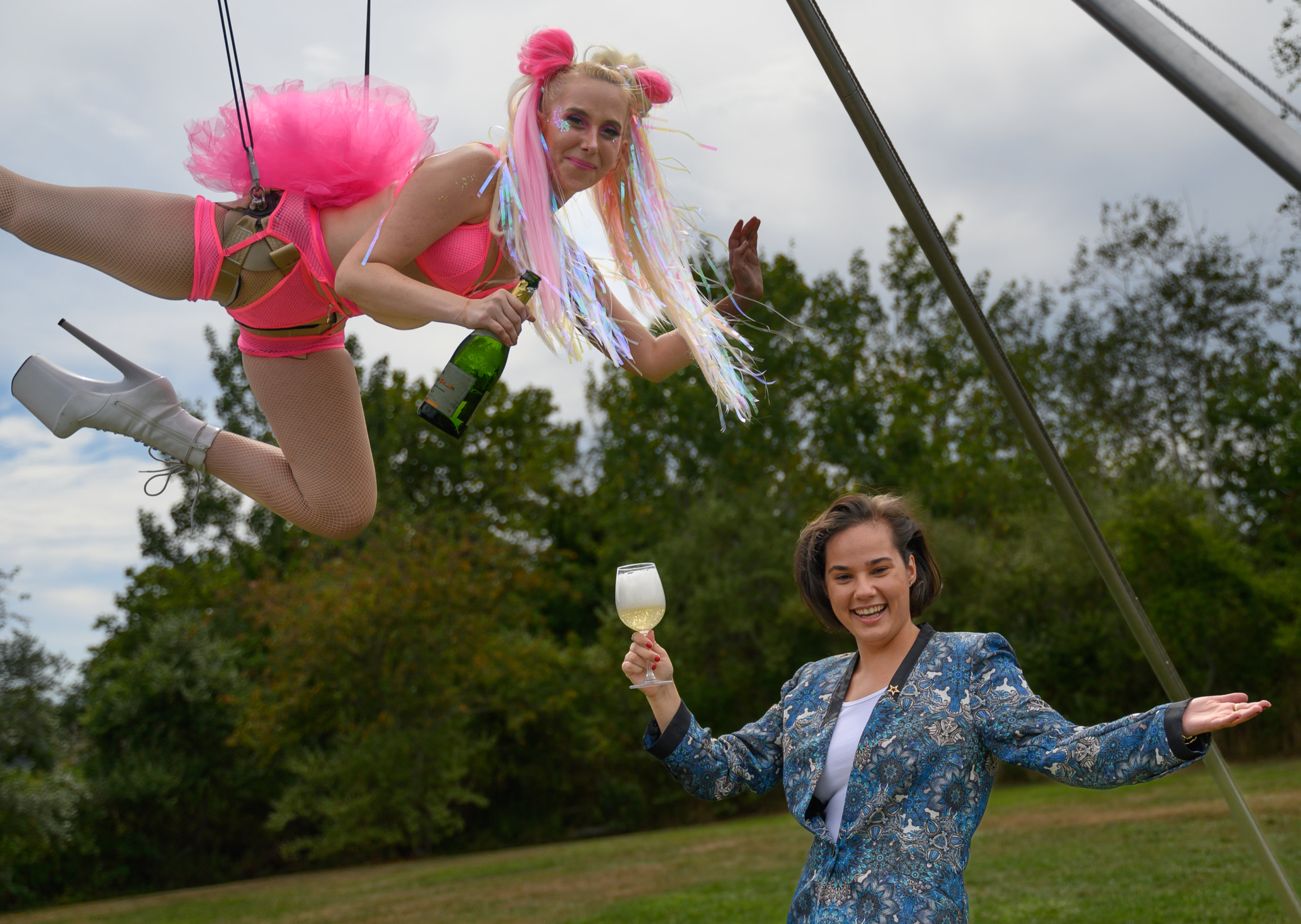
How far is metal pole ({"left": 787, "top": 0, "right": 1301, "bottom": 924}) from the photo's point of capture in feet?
7.65

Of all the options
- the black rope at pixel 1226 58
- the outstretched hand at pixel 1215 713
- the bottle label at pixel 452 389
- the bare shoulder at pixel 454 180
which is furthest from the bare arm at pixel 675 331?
the outstretched hand at pixel 1215 713

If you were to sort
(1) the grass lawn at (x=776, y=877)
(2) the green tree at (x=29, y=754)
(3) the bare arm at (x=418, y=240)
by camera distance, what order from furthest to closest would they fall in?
1. (2) the green tree at (x=29, y=754)
2. (1) the grass lawn at (x=776, y=877)
3. (3) the bare arm at (x=418, y=240)

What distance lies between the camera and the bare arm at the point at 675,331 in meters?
2.55

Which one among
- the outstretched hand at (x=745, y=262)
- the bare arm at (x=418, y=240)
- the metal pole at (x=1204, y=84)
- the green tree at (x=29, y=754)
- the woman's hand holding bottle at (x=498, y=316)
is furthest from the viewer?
the green tree at (x=29, y=754)

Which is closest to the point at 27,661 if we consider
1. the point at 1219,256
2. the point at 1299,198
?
the point at 1299,198

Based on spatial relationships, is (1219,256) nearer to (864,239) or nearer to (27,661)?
(864,239)

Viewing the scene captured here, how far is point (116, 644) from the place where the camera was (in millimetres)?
22953

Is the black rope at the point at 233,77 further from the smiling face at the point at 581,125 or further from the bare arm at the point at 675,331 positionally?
the bare arm at the point at 675,331

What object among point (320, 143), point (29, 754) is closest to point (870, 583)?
point (320, 143)

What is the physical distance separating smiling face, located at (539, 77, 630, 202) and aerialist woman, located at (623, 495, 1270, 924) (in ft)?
2.99

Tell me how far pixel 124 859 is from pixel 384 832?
526cm

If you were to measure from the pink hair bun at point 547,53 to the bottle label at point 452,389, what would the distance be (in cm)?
66

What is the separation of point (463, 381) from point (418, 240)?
0.30 m

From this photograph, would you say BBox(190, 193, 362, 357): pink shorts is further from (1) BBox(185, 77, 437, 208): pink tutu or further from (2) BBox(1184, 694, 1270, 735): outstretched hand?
(2) BBox(1184, 694, 1270, 735): outstretched hand
